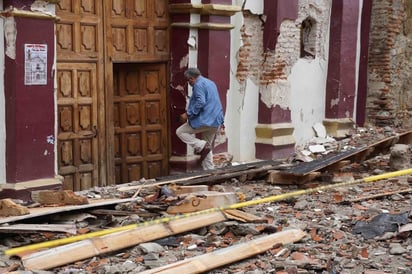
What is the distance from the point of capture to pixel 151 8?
1009cm

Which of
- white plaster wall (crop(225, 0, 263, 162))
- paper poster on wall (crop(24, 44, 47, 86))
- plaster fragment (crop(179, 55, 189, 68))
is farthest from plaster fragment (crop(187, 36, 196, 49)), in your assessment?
paper poster on wall (crop(24, 44, 47, 86))

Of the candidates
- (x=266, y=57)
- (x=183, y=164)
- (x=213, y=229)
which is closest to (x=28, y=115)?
(x=213, y=229)

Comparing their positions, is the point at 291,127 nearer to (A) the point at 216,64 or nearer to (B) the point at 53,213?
(A) the point at 216,64

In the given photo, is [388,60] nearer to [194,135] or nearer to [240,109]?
[240,109]

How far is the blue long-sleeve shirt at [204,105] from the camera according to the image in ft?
31.4

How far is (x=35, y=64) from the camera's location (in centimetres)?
800

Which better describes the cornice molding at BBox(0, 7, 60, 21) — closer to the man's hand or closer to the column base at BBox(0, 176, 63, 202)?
the column base at BBox(0, 176, 63, 202)

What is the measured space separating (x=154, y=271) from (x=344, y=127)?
8.91 meters

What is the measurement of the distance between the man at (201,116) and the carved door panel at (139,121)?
0.53 m

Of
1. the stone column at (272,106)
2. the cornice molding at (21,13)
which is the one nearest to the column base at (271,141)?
the stone column at (272,106)

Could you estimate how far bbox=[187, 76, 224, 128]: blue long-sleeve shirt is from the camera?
9570 millimetres

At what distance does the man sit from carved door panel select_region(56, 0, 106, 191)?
1258 millimetres

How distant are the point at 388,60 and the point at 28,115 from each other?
345 inches

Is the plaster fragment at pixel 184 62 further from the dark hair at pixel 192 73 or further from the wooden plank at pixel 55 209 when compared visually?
the wooden plank at pixel 55 209
